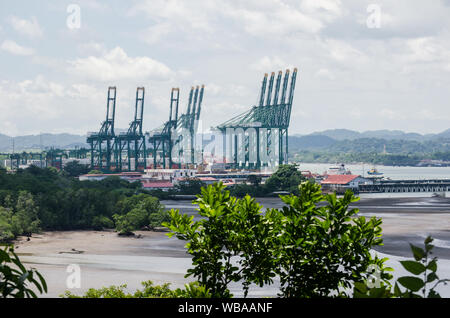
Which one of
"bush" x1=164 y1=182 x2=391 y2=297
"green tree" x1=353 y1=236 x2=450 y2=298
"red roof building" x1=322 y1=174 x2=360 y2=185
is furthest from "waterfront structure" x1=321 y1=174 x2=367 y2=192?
"green tree" x1=353 y1=236 x2=450 y2=298

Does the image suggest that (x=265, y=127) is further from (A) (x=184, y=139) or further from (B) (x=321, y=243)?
(B) (x=321, y=243)

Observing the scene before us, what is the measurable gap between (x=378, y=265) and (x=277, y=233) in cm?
141

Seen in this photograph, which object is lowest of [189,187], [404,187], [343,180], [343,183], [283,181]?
[404,187]

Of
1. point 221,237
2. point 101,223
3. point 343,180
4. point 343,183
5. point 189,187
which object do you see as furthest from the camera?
point 343,180

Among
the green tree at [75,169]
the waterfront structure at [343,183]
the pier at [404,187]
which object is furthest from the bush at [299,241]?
the green tree at [75,169]

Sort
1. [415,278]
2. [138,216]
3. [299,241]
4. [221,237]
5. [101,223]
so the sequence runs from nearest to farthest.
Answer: [415,278] → [299,241] → [221,237] → [138,216] → [101,223]

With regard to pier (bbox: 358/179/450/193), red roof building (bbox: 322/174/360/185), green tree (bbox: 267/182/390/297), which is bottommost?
pier (bbox: 358/179/450/193)

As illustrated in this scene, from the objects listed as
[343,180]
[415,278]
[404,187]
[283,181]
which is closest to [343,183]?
[343,180]

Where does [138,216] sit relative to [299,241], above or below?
below

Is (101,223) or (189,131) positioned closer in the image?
(101,223)

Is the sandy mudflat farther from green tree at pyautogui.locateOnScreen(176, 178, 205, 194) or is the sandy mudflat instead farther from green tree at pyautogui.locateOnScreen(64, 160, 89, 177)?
green tree at pyautogui.locateOnScreen(64, 160, 89, 177)

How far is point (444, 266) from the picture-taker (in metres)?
30.1
